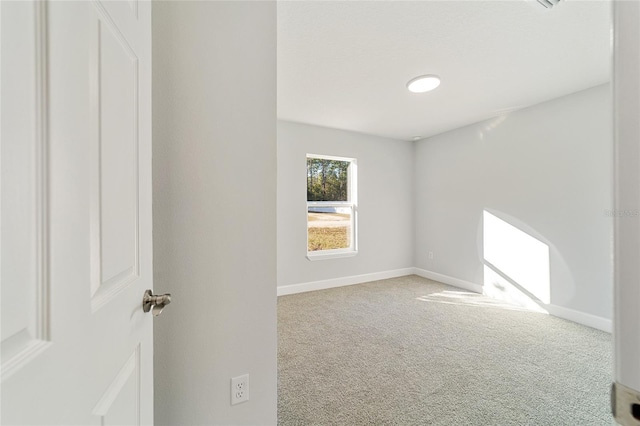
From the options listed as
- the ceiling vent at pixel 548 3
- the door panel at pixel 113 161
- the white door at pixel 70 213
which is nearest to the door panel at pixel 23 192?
the white door at pixel 70 213

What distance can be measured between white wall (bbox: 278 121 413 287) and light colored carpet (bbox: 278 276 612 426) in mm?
784

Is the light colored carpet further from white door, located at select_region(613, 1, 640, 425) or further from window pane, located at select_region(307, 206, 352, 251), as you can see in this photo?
white door, located at select_region(613, 1, 640, 425)

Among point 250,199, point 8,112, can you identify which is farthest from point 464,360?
point 8,112

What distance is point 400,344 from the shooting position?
2365mm

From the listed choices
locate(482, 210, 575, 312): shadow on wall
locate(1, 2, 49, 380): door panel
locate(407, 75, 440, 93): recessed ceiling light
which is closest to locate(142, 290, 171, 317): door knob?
locate(1, 2, 49, 380): door panel

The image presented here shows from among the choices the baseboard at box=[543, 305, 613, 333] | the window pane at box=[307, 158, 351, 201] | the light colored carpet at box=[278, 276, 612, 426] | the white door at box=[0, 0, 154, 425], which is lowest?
the light colored carpet at box=[278, 276, 612, 426]

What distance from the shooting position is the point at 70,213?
42 centimetres

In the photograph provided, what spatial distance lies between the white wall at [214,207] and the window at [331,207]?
2.76 metres

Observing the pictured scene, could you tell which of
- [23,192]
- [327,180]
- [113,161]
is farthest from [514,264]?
[23,192]

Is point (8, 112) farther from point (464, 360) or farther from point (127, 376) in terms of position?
point (464, 360)

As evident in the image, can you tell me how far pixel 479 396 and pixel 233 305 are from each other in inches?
67.1

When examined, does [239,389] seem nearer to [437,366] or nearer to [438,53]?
[437,366]

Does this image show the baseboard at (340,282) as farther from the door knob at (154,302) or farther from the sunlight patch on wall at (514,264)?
the door knob at (154,302)

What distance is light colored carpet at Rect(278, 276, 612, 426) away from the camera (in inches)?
61.9
